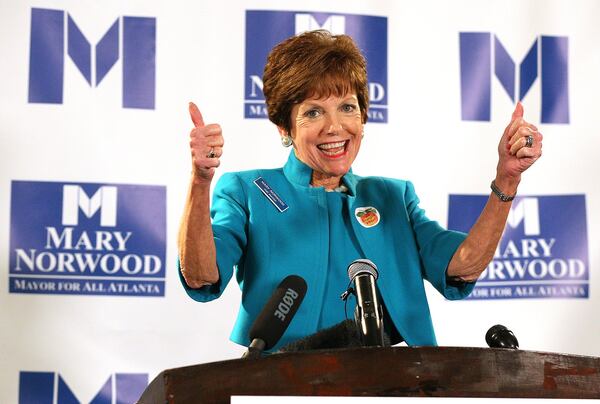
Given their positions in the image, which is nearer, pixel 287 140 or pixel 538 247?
pixel 287 140

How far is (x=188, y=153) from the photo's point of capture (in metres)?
3.15

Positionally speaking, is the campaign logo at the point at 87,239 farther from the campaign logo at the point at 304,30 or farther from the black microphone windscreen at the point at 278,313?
the black microphone windscreen at the point at 278,313

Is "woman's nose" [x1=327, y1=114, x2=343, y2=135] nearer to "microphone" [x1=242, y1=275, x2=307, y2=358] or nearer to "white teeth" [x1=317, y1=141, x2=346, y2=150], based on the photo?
"white teeth" [x1=317, y1=141, x2=346, y2=150]

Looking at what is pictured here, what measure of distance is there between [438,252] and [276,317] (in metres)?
0.72

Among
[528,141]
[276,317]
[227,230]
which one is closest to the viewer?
[276,317]

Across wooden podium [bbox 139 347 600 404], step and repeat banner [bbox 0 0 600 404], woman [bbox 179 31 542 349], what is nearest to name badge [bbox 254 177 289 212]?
woman [bbox 179 31 542 349]

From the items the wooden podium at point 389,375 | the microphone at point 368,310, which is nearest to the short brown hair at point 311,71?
the microphone at point 368,310

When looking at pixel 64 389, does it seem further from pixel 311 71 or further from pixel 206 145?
pixel 206 145

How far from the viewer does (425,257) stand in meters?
2.11

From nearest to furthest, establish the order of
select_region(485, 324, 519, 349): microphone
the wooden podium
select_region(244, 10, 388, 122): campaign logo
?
the wooden podium → select_region(485, 324, 519, 349): microphone → select_region(244, 10, 388, 122): campaign logo

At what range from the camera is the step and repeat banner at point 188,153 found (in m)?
3.11

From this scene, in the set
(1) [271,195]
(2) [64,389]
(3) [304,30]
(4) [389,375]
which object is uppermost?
(3) [304,30]

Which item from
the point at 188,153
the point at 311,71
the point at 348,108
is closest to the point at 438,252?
the point at 348,108

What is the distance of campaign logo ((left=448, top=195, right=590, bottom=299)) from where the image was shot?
3.26m
